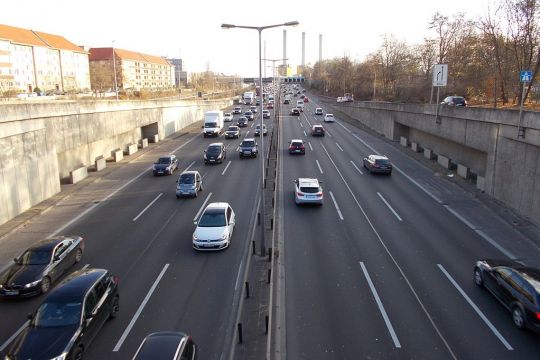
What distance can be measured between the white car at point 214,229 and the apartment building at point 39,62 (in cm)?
8474

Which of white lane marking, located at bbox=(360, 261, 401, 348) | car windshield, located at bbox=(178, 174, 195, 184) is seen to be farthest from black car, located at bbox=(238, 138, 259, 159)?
white lane marking, located at bbox=(360, 261, 401, 348)

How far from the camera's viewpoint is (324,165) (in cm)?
3509

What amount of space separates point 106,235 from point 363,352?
13.8 m

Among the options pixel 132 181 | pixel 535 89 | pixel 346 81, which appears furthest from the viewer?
pixel 346 81

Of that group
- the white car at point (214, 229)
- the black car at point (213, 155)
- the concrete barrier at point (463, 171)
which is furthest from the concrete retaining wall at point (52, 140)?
the concrete barrier at point (463, 171)

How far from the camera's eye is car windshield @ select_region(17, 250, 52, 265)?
48.4ft

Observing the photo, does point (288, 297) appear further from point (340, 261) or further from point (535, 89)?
point (535, 89)

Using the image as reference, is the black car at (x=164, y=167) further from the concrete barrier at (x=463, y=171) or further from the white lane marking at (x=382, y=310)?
the concrete barrier at (x=463, y=171)

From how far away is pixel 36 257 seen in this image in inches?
587

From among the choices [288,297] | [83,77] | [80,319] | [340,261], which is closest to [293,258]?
[340,261]

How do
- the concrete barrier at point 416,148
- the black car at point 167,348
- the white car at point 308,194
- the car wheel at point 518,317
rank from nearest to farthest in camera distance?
the black car at point 167,348, the car wheel at point 518,317, the white car at point 308,194, the concrete barrier at point 416,148

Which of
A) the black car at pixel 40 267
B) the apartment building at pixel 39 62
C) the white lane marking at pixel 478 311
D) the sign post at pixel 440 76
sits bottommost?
the white lane marking at pixel 478 311

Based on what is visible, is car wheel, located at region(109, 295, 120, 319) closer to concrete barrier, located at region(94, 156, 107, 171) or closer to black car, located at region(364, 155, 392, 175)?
black car, located at region(364, 155, 392, 175)

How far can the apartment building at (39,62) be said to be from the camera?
301ft
